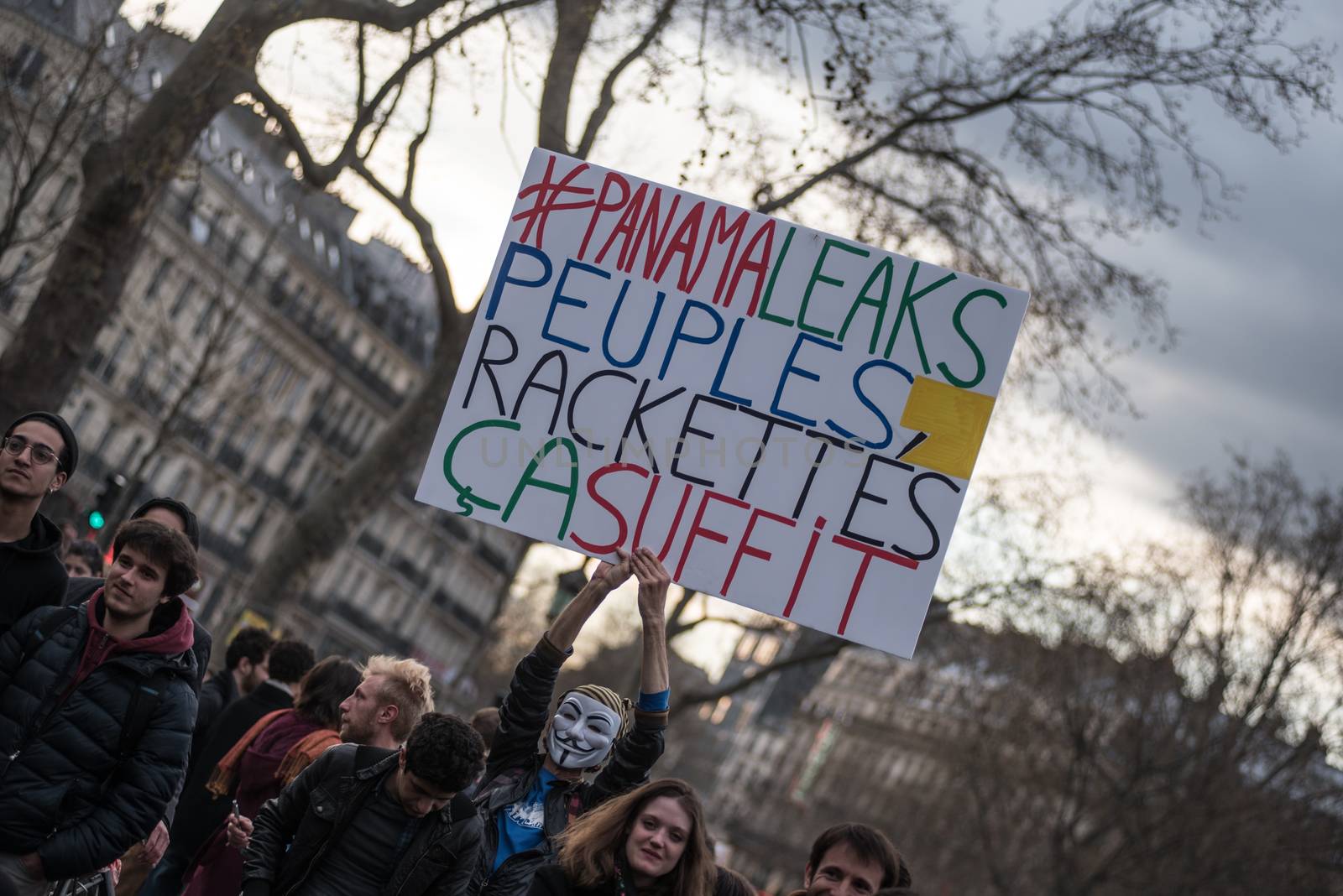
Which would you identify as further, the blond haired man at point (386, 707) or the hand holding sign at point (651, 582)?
the blond haired man at point (386, 707)

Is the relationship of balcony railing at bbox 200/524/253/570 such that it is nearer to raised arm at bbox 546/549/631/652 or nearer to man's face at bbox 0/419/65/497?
raised arm at bbox 546/549/631/652

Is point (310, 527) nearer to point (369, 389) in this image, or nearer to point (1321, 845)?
point (1321, 845)

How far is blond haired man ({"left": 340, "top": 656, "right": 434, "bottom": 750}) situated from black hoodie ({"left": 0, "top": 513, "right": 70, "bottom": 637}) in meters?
1.14

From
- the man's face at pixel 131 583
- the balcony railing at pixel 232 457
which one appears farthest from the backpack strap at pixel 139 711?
the balcony railing at pixel 232 457

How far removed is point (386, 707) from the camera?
6.02m

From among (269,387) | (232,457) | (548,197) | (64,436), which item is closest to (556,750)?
(64,436)

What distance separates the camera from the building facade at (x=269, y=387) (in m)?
41.0

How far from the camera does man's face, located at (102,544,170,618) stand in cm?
506

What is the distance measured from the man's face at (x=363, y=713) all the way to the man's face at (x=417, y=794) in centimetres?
72

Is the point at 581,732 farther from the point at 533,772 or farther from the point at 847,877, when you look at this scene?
the point at 847,877

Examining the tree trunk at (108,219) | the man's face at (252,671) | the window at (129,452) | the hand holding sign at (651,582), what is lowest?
the man's face at (252,671)

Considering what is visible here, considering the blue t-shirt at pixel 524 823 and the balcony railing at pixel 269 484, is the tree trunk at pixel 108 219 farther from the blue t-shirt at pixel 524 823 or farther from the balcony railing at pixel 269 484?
the balcony railing at pixel 269 484

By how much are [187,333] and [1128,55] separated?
3845cm

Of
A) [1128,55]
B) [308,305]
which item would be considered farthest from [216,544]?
[1128,55]
